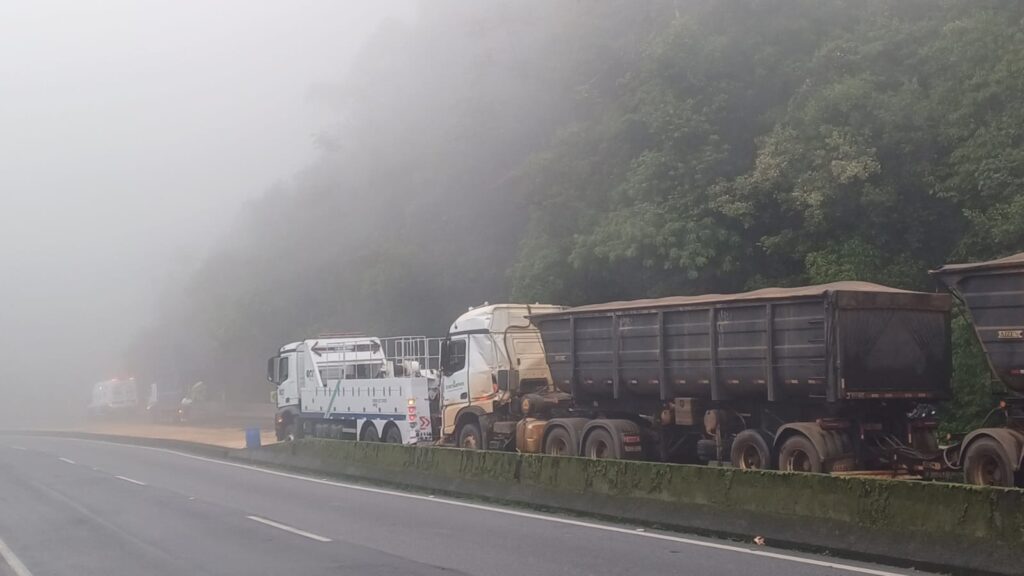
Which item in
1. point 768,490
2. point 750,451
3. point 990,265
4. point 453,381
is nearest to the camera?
point 768,490

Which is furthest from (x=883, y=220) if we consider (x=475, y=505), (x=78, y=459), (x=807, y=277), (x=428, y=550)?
(x=78, y=459)

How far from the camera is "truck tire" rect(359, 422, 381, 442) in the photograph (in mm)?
27266

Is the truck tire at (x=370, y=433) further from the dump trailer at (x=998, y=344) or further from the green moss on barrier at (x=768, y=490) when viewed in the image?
the dump trailer at (x=998, y=344)

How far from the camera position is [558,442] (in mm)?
20828

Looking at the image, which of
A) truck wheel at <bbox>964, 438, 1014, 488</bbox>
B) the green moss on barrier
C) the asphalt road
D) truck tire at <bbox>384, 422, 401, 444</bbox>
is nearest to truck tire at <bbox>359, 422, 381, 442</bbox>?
truck tire at <bbox>384, 422, 401, 444</bbox>

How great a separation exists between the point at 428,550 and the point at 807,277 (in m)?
18.6

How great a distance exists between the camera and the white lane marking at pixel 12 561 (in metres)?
11.6

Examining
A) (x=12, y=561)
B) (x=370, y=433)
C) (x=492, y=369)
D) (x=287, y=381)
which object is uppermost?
(x=492, y=369)

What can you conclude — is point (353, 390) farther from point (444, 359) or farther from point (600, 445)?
point (600, 445)

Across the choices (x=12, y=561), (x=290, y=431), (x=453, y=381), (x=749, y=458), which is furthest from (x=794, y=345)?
(x=290, y=431)

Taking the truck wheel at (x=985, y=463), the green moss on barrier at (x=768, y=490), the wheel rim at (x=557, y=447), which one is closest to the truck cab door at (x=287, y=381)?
the green moss on barrier at (x=768, y=490)

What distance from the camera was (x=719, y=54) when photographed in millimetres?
31203

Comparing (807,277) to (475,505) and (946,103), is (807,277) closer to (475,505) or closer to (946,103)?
(946,103)

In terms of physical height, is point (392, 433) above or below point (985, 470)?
below
